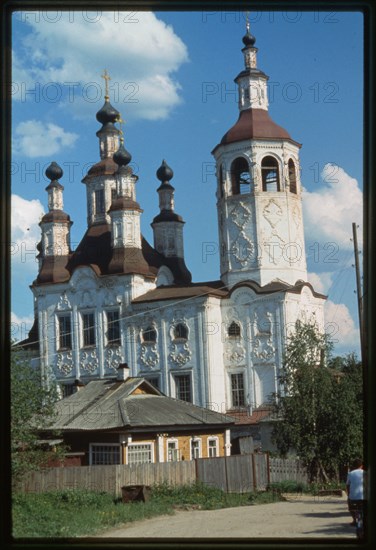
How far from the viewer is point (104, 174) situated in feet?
150

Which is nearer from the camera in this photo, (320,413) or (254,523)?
(254,523)

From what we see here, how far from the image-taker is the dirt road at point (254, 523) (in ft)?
43.7

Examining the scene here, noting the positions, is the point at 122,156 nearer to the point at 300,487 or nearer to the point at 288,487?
the point at 288,487

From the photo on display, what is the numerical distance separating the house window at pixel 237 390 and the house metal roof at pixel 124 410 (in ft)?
23.0

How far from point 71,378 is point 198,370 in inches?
242

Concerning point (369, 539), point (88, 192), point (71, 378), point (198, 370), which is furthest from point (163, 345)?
point (369, 539)

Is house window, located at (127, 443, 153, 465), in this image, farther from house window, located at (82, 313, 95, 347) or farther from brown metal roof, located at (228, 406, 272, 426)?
house window, located at (82, 313, 95, 347)

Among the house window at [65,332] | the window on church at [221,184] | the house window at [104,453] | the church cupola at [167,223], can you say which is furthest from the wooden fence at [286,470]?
the church cupola at [167,223]

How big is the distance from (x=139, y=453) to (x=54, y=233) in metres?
18.6

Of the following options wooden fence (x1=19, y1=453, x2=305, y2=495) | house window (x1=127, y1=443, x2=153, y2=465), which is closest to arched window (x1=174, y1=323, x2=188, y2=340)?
wooden fence (x1=19, y1=453, x2=305, y2=495)

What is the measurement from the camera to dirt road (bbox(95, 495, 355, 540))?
13320 millimetres

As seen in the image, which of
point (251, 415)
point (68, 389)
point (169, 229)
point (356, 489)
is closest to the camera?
point (356, 489)

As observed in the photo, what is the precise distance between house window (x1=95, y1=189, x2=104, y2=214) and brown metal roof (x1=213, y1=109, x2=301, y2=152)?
9.44m

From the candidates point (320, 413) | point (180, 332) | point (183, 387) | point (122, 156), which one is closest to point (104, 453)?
point (320, 413)
